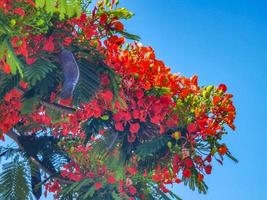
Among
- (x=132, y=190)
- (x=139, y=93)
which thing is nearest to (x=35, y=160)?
(x=132, y=190)

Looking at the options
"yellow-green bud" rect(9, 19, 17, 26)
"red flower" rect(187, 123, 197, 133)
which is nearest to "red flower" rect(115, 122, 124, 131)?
"red flower" rect(187, 123, 197, 133)

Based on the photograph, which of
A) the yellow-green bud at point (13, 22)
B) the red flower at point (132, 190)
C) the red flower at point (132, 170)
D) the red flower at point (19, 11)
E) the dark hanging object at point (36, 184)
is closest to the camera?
the yellow-green bud at point (13, 22)

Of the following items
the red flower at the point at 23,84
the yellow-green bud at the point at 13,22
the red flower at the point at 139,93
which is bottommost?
the yellow-green bud at the point at 13,22

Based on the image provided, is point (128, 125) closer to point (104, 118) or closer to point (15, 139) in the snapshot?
point (104, 118)

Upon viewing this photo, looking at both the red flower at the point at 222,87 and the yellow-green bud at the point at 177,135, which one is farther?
the red flower at the point at 222,87

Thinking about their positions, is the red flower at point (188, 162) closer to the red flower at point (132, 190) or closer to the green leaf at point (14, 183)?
the red flower at point (132, 190)

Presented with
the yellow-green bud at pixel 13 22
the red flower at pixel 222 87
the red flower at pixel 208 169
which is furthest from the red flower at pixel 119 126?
the yellow-green bud at pixel 13 22

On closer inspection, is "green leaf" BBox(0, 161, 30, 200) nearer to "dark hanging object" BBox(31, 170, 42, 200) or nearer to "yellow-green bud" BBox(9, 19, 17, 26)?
"dark hanging object" BBox(31, 170, 42, 200)

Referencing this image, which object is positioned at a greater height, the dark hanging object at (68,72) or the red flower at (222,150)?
the red flower at (222,150)

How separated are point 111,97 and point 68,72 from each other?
2.78ft

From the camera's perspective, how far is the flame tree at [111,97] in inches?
251

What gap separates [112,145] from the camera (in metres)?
7.53

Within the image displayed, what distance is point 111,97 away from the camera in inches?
275

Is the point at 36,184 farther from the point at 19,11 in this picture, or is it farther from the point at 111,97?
the point at 19,11
